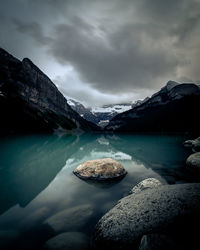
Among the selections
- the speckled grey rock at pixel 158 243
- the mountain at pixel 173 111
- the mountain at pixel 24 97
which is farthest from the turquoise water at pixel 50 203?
the mountain at pixel 173 111

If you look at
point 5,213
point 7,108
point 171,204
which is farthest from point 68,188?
point 7,108

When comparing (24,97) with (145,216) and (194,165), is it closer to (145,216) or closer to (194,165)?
(194,165)

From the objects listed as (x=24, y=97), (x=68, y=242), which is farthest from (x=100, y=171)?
(x=24, y=97)

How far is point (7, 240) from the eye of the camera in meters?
4.75

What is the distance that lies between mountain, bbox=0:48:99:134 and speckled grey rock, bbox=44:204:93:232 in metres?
83.1

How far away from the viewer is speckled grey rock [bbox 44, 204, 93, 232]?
532 centimetres

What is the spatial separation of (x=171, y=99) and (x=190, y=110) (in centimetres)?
3252

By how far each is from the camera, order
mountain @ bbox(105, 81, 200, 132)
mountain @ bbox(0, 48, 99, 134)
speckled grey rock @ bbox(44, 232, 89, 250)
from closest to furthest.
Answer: speckled grey rock @ bbox(44, 232, 89, 250), mountain @ bbox(0, 48, 99, 134), mountain @ bbox(105, 81, 200, 132)

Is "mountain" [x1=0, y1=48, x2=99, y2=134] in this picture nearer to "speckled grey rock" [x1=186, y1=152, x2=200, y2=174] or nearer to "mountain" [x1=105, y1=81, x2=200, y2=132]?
"speckled grey rock" [x1=186, y1=152, x2=200, y2=174]

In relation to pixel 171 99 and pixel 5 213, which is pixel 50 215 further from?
pixel 171 99

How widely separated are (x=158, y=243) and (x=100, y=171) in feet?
24.7

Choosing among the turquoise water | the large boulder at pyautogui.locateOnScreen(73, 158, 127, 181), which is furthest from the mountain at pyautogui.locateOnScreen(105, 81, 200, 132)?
the turquoise water

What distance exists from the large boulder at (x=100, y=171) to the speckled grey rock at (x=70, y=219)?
3450 mm

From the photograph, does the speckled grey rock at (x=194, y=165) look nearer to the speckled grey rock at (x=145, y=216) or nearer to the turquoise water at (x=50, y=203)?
the turquoise water at (x=50, y=203)
